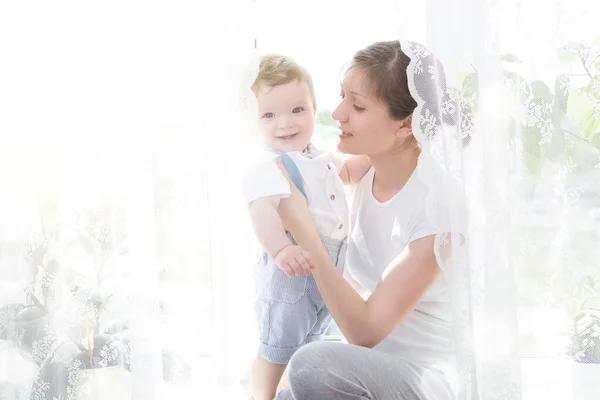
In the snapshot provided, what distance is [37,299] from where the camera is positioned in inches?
75.9

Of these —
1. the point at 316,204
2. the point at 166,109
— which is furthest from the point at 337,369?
the point at 166,109

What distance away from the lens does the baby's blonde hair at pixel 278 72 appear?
5.84 feet

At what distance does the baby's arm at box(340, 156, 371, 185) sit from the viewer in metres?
1.90

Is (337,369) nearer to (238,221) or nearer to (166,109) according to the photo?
(238,221)

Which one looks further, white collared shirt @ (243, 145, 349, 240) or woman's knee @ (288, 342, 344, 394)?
white collared shirt @ (243, 145, 349, 240)

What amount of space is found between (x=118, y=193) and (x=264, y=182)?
37cm

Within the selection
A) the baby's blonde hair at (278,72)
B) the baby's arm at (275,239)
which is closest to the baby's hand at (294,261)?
the baby's arm at (275,239)

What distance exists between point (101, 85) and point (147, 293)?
491 mm

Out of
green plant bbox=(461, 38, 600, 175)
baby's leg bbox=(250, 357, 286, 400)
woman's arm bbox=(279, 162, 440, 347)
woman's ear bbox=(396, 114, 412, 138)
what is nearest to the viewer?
green plant bbox=(461, 38, 600, 175)

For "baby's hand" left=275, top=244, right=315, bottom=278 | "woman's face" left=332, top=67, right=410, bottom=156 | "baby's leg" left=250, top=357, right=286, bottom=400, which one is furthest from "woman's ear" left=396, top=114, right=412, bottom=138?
"baby's leg" left=250, top=357, right=286, bottom=400

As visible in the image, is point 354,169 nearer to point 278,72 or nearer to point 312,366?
point 278,72

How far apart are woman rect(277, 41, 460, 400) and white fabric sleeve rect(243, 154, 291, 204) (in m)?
A: 0.04

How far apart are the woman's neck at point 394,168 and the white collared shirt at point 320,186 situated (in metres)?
0.10

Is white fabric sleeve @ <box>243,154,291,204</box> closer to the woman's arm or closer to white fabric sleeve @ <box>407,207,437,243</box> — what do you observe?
the woman's arm
